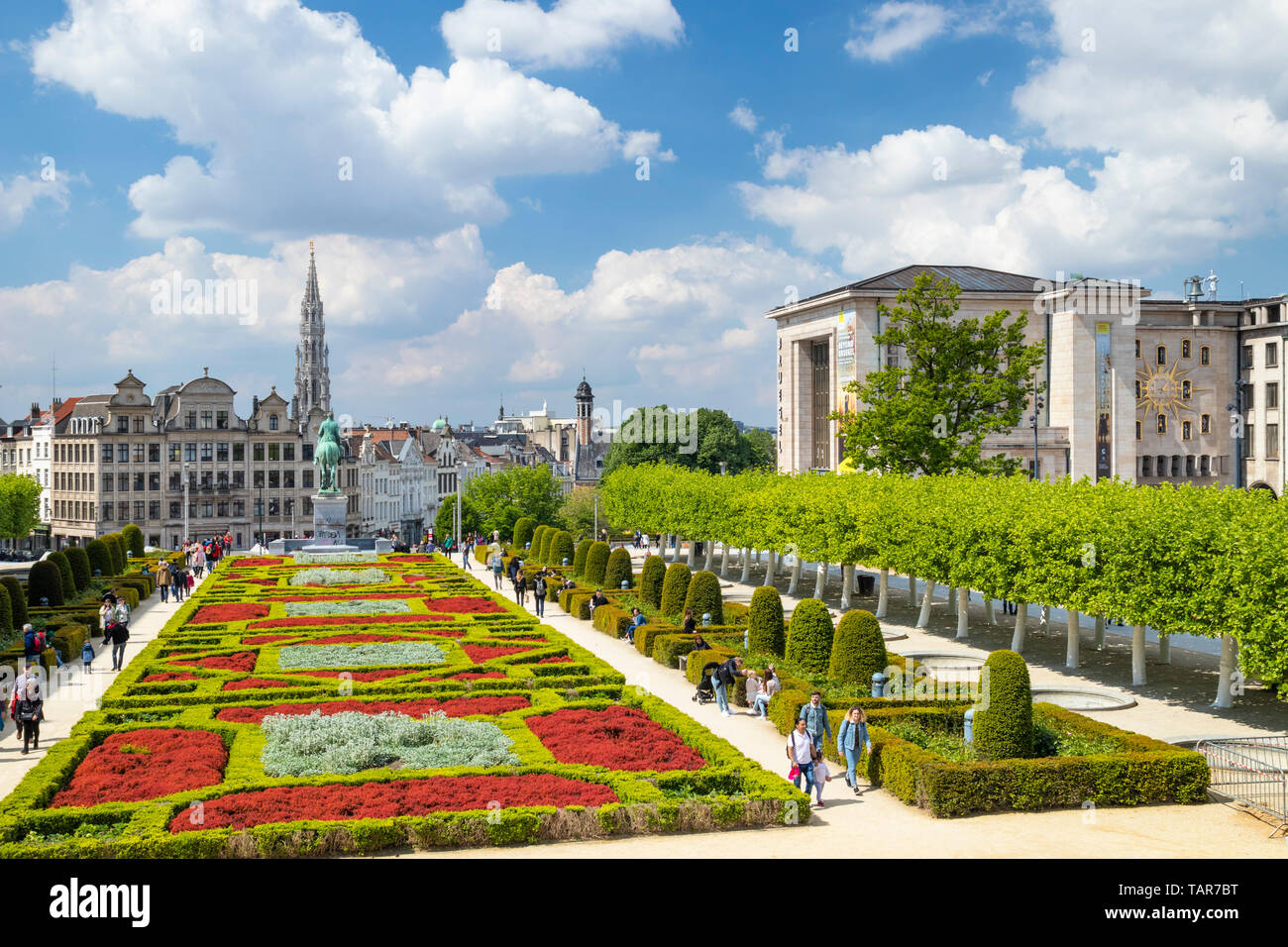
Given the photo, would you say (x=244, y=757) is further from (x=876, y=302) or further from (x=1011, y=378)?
(x=876, y=302)

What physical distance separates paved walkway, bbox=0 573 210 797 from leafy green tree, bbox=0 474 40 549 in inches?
2237

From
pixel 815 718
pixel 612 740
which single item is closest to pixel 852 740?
pixel 815 718

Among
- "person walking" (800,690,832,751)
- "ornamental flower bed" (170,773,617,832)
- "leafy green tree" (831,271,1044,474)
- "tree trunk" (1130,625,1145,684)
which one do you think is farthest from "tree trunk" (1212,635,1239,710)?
"leafy green tree" (831,271,1044,474)

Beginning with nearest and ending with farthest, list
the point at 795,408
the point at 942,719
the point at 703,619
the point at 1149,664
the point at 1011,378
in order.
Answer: the point at 942,719 < the point at 1149,664 < the point at 703,619 < the point at 1011,378 < the point at 795,408

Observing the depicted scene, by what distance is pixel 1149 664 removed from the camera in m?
35.6

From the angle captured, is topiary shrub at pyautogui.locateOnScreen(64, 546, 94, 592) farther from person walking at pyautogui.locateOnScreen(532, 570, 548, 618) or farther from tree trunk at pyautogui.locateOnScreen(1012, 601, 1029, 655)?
tree trunk at pyautogui.locateOnScreen(1012, 601, 1029, 655)

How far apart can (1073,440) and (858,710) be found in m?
76.8

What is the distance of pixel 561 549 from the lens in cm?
6222

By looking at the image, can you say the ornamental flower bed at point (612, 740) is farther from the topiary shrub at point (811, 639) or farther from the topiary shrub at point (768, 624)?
the topiary shrub at point (768, 624)

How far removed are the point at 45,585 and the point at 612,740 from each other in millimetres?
31266

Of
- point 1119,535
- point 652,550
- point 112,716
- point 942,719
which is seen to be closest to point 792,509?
Answer: point 1119,535

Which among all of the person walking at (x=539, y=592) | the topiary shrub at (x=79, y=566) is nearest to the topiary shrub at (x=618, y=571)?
the person walking at (x=539, y=592)

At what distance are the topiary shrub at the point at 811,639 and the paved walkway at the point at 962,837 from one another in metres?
9.24

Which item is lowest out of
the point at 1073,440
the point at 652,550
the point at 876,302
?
the point at 652,550
